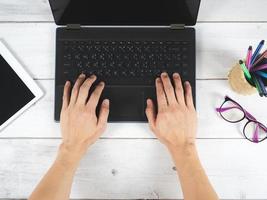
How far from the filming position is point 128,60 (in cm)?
102

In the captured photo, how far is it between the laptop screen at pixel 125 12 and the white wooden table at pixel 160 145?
68 millimetres

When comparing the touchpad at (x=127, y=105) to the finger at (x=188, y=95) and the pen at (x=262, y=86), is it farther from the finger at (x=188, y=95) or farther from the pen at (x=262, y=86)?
the pen at (x=262, y=86)

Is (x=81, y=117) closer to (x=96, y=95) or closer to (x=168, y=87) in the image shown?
(x=96, y=95)

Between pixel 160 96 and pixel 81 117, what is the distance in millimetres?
205

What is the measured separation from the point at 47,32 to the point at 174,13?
331 millimetres

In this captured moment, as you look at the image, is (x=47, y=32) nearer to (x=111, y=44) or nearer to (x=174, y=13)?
(x=111, y=44)

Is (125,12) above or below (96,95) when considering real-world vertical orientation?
above

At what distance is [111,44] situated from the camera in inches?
40.4

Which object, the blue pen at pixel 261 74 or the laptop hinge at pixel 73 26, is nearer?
the blue pen at pixel 261 74

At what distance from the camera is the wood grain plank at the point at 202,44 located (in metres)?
1.05

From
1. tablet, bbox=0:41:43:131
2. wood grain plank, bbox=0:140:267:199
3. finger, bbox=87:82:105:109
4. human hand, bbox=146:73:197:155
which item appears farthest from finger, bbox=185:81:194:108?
tablet, bbox=0:41:43:131

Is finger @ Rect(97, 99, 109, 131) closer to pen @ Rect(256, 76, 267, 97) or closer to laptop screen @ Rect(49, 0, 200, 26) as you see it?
laptop screen @ Rect(49, 0, 200, 26)

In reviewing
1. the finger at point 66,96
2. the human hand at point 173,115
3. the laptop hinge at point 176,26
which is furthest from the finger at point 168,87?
the finger at point 66,96

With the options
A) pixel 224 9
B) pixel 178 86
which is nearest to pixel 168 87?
pixel 178 86
